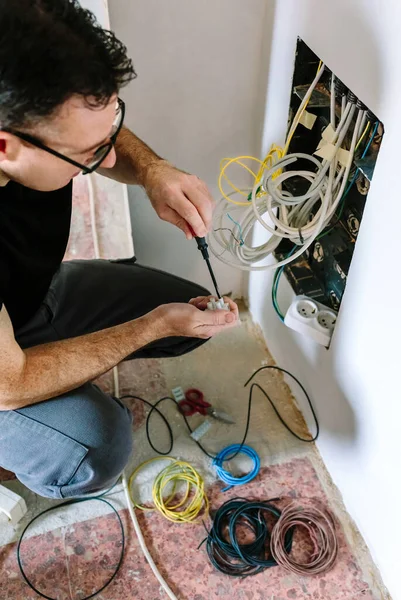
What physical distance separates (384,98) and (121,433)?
0.86 metres

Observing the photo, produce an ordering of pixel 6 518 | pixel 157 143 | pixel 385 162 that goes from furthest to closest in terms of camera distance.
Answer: pixel 157 143
pixel 6 518
pixel 385 162

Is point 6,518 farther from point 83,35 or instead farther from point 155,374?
point 83,35

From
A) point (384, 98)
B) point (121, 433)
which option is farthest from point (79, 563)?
point (384, 98)

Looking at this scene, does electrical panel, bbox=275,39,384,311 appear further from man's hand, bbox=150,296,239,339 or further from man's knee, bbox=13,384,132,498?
man's knee, bbox=13,384,132,498

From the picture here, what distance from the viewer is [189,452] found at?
4.87ft

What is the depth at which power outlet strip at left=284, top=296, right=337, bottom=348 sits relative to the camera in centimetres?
128

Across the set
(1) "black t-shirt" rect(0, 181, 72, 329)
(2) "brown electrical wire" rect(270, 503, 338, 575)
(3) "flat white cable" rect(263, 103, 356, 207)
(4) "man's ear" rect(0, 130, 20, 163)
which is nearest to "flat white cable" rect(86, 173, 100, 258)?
(1) "black t-shirt" rect(0, 181, 72, 329)

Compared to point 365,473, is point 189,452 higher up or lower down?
lower down

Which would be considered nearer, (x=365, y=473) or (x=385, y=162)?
(x=385, y=162)

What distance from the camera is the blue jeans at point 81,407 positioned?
1.12m

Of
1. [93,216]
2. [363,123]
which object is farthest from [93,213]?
[363,123]

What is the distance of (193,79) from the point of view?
1354 millimetres

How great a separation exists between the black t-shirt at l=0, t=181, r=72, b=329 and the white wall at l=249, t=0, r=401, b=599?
592 mm

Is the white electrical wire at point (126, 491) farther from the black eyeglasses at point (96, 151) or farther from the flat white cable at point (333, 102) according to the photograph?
the flat white cable at point (333, 102)
